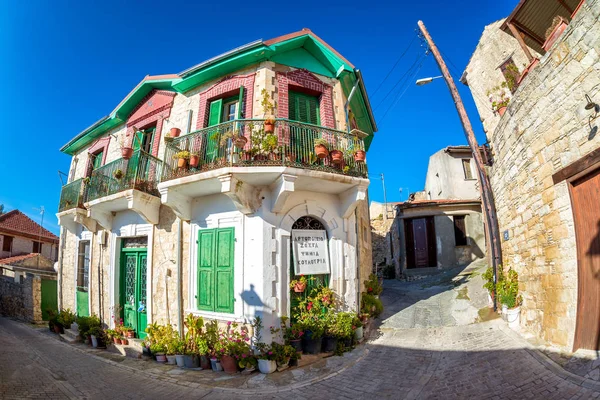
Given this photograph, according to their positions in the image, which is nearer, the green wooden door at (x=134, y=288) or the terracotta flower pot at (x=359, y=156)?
the terracotta flower pot at (x=359, y=156)

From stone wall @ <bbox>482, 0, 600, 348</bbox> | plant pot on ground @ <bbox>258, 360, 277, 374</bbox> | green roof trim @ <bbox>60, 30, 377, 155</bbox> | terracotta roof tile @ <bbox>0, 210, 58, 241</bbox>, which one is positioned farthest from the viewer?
terracotta roof tile @ <bbox>0, 210, 58, 241</bbox>

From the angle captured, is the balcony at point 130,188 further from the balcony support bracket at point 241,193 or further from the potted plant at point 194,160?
the balcony support bracket at point 241,193

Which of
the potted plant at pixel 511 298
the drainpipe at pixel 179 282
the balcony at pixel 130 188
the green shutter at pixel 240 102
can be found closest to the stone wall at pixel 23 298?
the balcony at pixel 130 188

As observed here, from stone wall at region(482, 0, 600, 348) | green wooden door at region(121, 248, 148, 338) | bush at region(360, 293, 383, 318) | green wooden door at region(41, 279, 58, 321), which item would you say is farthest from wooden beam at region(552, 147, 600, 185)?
green wooden door at region(41, 279, 58, 321)

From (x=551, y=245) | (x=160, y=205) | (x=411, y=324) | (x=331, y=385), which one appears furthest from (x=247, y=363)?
(x=551, y=245)

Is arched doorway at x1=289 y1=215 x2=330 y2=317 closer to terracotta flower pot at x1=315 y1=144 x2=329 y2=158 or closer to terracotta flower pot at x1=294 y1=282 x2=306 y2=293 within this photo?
terracotta flower pot at x1=294 y1=282 x2=306 y2=293

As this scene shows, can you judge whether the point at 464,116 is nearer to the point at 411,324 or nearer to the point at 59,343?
the point at 411,324

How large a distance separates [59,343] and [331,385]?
33.4ft

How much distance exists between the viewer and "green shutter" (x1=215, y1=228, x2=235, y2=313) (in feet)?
22.7

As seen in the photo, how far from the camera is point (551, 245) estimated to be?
5531 mm

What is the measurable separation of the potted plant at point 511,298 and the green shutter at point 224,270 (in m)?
6.61

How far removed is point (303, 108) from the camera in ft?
27.5

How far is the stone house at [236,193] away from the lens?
22.0ft

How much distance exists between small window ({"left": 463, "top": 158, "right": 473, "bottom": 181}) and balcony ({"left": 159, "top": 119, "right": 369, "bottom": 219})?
1375 centimetres
